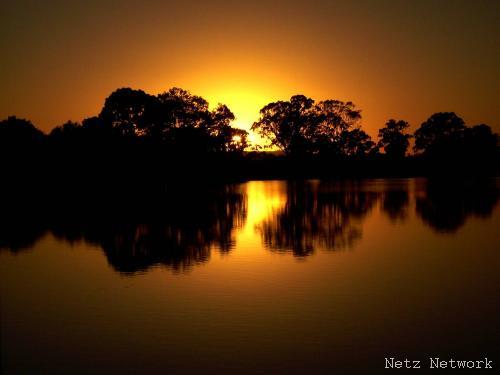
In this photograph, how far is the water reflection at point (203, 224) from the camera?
64.3 ft

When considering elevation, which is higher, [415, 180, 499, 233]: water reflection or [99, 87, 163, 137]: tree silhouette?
[99, 87, 163, 137]: tree silhouette

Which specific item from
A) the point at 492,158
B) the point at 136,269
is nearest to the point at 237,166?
the point at 492,158

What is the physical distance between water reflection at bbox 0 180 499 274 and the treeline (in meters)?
18.8

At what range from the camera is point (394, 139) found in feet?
352

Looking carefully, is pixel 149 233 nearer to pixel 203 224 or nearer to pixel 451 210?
pixel 203 224

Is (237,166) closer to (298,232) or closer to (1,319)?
(298,232)

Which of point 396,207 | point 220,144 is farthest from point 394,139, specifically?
point 396,207

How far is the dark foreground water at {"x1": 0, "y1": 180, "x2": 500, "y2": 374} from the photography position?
9352 mm

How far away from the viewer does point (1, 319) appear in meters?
12.0

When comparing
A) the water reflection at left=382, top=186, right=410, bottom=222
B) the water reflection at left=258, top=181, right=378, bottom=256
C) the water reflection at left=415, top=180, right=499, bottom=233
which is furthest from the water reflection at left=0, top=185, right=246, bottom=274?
the water reflection at left=415, top=180, right=499, bottom=233

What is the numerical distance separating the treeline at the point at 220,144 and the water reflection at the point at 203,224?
18773 millimetres

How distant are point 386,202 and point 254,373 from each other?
31293mm

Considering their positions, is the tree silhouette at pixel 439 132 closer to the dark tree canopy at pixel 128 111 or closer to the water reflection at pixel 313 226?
the dark tree canopy at pixel 128 111

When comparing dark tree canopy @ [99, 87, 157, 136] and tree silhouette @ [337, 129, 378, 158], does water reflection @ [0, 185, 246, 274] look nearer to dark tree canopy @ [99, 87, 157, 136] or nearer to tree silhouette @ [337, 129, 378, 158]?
dark tree canopy @ [99, 87, 157, 136]
